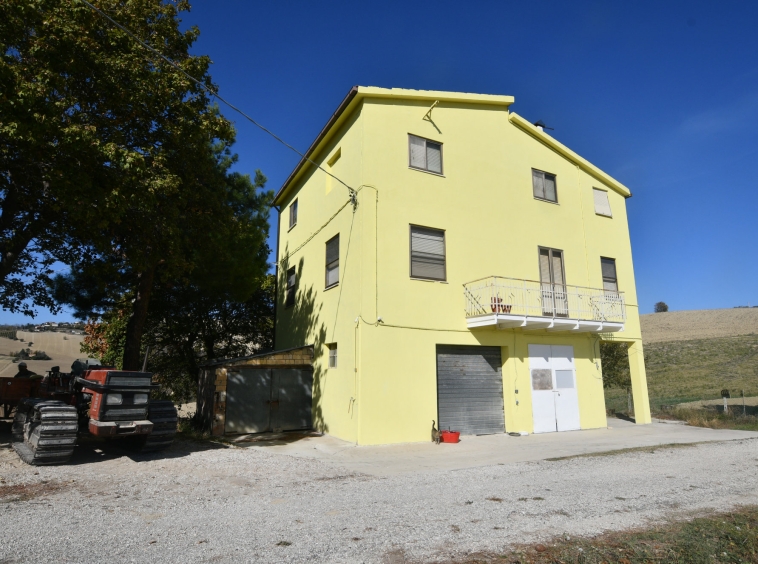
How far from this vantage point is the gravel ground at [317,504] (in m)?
4.44

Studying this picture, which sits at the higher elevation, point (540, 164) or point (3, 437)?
point (540, 164)

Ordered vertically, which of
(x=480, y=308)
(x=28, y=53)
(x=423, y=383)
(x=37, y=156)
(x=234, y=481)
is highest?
(x=28, y=53)

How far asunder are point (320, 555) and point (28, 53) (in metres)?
11.3

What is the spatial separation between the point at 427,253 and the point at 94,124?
330 inches

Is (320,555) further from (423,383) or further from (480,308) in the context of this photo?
(480,308)

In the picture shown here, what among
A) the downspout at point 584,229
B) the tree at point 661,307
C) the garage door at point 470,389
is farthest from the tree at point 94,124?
the tree at point 661,307

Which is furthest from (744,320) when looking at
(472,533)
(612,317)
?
(472,533)

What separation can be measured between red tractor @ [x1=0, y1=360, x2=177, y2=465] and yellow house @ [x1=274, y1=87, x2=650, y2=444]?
4369mm

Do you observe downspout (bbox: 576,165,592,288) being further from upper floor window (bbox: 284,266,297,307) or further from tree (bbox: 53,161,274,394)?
tree (bbox: 53,161,274,394)

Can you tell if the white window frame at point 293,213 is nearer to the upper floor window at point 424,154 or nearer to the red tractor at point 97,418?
the upper floor window at point 424,154

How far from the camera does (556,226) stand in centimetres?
1568

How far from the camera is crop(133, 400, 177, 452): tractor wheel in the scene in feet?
30.1

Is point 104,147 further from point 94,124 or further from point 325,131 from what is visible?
point 325,131

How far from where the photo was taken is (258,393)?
43.1 ft
